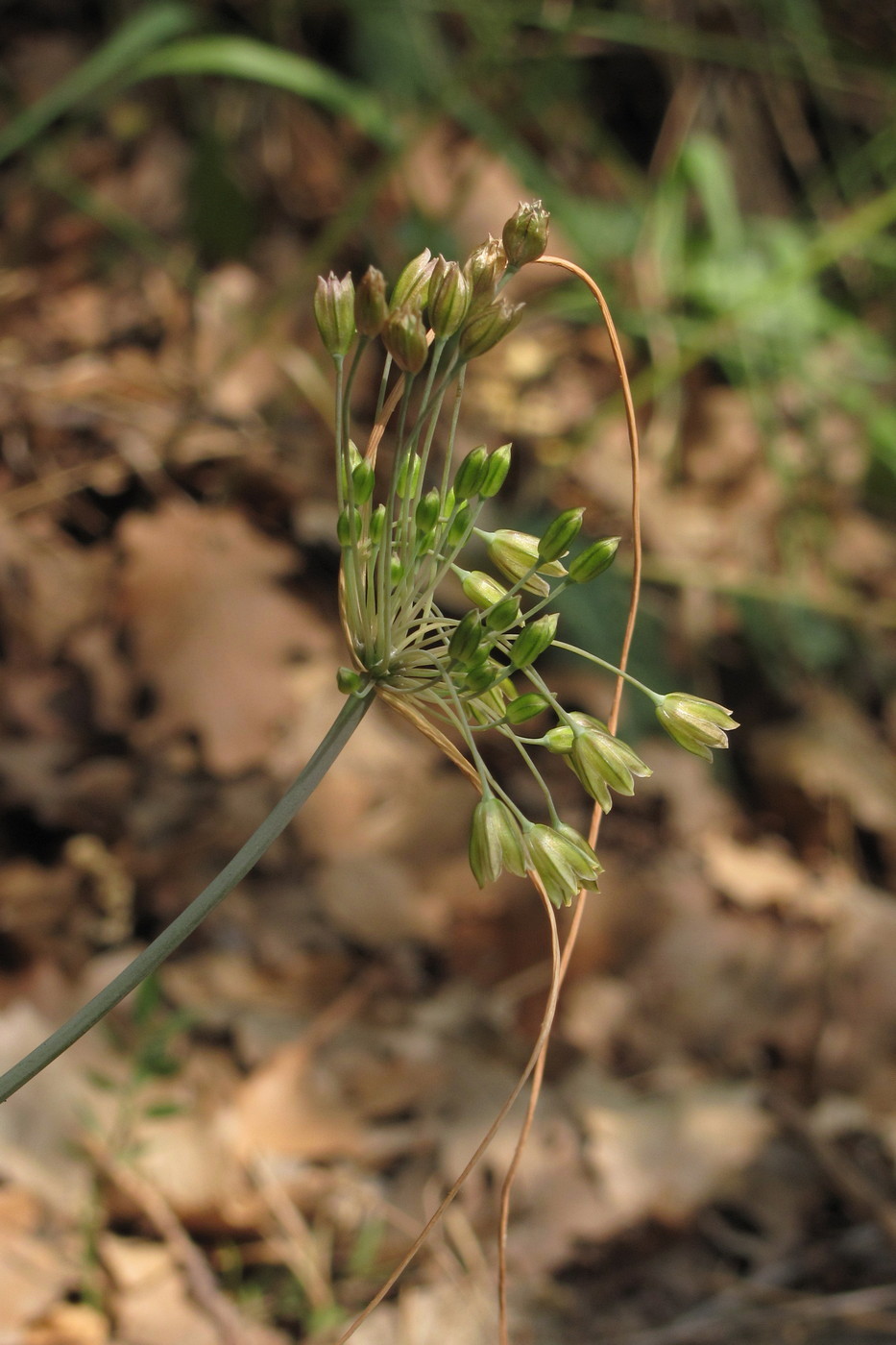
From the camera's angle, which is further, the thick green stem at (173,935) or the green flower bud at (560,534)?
the green flower bud at (560,534)

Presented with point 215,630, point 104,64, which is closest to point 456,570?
point 215,630

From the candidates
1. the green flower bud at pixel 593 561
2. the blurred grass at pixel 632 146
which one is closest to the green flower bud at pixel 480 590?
the green flower bud at pixel 593 561

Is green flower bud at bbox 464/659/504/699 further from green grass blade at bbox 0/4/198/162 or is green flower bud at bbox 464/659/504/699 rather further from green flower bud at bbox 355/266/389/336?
green grass blade at bbox 0/4/198/162

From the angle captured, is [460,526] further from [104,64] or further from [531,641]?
[104,64]

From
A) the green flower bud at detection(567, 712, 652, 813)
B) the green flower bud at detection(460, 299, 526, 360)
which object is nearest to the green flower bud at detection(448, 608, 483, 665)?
the green flower bud at detection(567, 712, 652, 813)

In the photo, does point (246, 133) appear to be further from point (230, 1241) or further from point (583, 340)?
point (230, 1241)

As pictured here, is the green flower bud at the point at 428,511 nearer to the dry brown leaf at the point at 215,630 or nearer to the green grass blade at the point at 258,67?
the dry brown leaf at the point at 215,630
